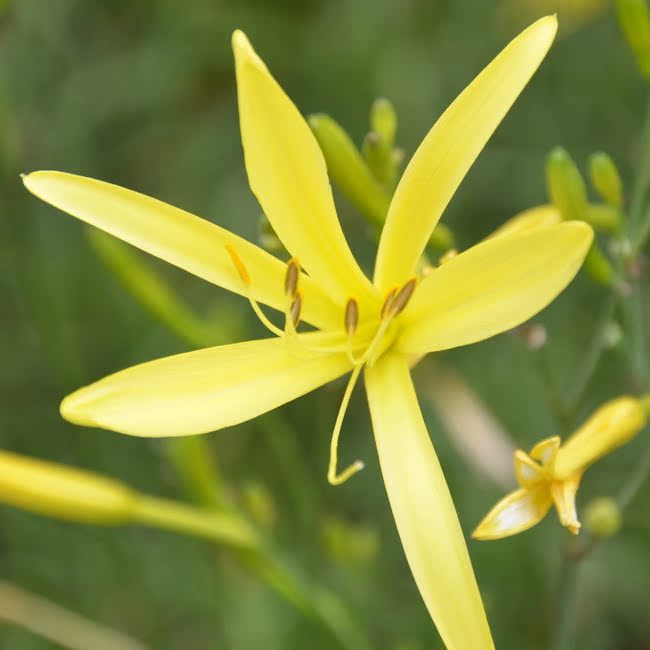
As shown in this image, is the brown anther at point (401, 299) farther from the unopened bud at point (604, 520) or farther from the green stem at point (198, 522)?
the green stem at point (198, 522)

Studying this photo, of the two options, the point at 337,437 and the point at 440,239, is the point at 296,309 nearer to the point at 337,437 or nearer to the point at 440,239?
the point at 337,437

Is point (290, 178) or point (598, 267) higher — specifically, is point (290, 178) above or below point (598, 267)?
above

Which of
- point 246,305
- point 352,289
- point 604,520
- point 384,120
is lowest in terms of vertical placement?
point 604,520

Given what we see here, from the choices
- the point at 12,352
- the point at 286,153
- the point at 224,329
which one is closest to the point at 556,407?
the point at 286,153

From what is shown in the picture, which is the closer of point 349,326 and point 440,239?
point 349,326

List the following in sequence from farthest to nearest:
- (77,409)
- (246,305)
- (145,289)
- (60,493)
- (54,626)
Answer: (246,305) → (54,626) → (145,289) → (60,493) → (77,409)

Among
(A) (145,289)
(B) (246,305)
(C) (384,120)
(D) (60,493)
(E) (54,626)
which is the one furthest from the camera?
(B) (246,305)

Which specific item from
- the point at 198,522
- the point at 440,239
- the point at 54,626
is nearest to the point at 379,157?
the point at 440,239
